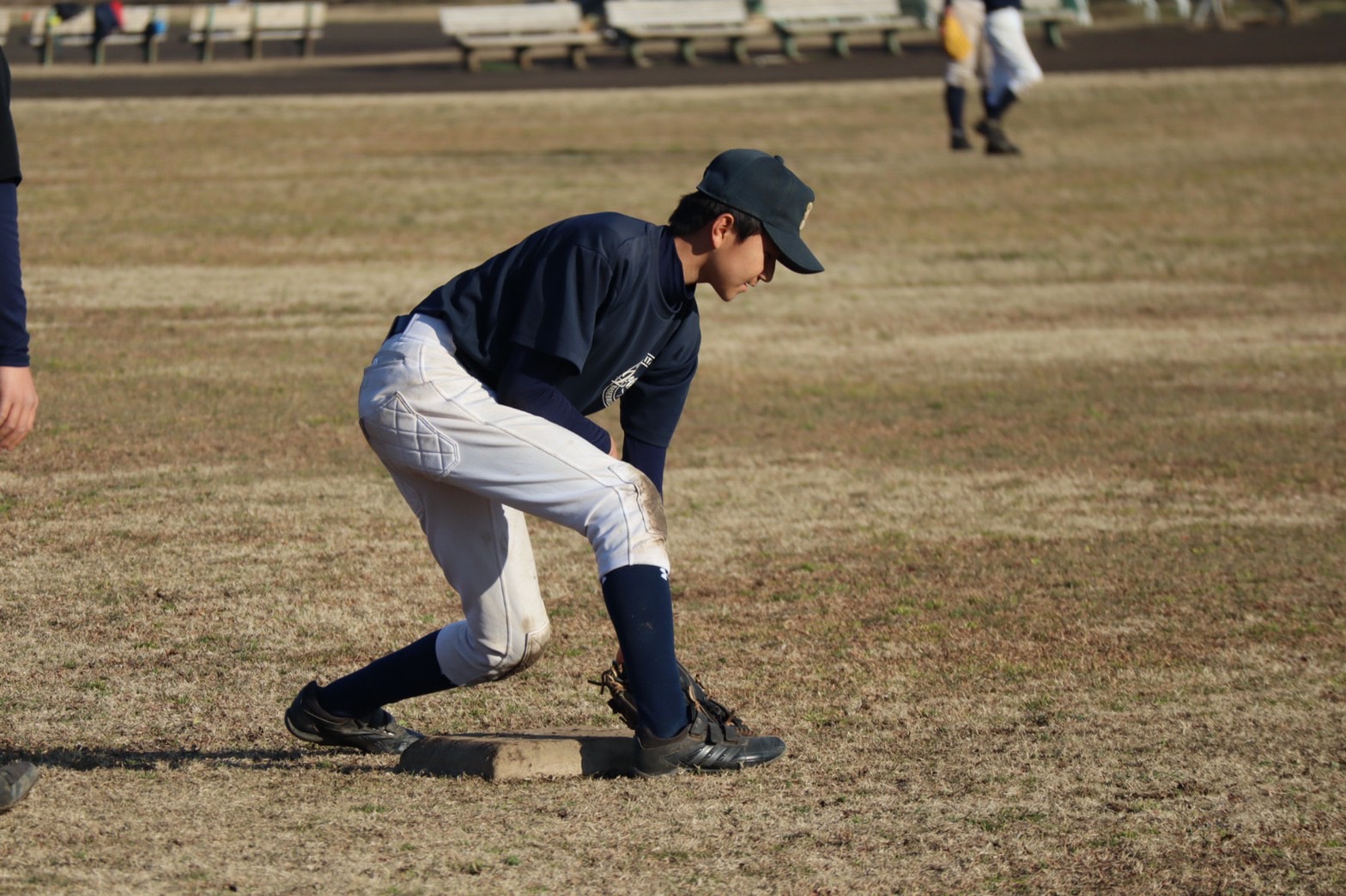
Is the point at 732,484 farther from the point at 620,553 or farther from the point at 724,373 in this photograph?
the point at 620,553

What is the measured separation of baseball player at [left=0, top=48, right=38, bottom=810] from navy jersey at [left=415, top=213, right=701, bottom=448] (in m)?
0.95

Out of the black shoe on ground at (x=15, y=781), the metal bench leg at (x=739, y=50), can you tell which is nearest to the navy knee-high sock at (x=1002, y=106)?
the metal bench leg at (x=739, y=50)

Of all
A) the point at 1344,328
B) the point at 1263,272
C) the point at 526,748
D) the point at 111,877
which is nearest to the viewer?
the point at 111,877

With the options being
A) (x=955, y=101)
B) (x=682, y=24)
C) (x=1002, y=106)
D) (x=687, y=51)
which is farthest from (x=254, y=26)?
(x=1002, y=106)

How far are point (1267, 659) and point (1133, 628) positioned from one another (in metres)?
0.51

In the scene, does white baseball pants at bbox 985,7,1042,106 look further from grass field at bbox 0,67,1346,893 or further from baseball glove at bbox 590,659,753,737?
baseball glove at bbox 590,659,753,737

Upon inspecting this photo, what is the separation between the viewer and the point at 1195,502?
8.34m

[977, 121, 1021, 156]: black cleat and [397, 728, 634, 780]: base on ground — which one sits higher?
[397, 728, 634, 780]: base on ground

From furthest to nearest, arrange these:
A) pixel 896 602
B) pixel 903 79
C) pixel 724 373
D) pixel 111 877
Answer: pixel 903 79 → pixel 724 373 → pixel 896 602 → pixel 111 877

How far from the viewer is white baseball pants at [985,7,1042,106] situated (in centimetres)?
1788

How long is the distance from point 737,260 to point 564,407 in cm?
57

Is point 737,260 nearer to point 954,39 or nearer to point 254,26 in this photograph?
point 954,39

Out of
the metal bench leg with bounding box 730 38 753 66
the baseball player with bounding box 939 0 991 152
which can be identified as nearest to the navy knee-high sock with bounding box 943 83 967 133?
the baseball player with bounding box 939 0 991 152

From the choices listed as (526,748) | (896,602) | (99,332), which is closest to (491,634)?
(526,748)
